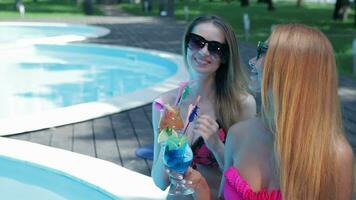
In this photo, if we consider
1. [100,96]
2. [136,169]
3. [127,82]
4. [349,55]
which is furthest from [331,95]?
[349,55]

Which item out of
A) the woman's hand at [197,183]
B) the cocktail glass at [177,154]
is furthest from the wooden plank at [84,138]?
the cocktail glass at [177,154]

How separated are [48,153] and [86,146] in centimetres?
46

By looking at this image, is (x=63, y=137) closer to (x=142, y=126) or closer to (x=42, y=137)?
(x=42, y=137)

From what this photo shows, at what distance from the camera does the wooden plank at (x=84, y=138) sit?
202 inches

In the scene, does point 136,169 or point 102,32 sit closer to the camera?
point 136,169

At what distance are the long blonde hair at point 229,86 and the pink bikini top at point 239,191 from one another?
2.30ft

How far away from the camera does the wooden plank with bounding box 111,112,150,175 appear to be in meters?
4.66

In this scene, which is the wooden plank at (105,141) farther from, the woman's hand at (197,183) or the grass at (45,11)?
the grass at (45,11)

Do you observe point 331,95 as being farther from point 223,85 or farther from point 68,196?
point 68,196

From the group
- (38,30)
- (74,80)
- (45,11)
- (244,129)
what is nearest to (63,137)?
(244,129)

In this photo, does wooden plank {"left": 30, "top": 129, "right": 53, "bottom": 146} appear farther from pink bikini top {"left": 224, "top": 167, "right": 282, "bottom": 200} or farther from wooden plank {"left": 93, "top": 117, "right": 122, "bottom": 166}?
pink bikini top {"left": 224, "top": 167, "right": 282, "bottom": 200}

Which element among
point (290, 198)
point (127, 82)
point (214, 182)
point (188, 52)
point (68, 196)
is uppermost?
point (188, 52)

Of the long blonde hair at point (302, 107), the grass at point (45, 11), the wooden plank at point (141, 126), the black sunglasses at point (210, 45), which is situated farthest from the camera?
the grass at point (45, 11)

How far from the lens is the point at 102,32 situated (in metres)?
17.5
